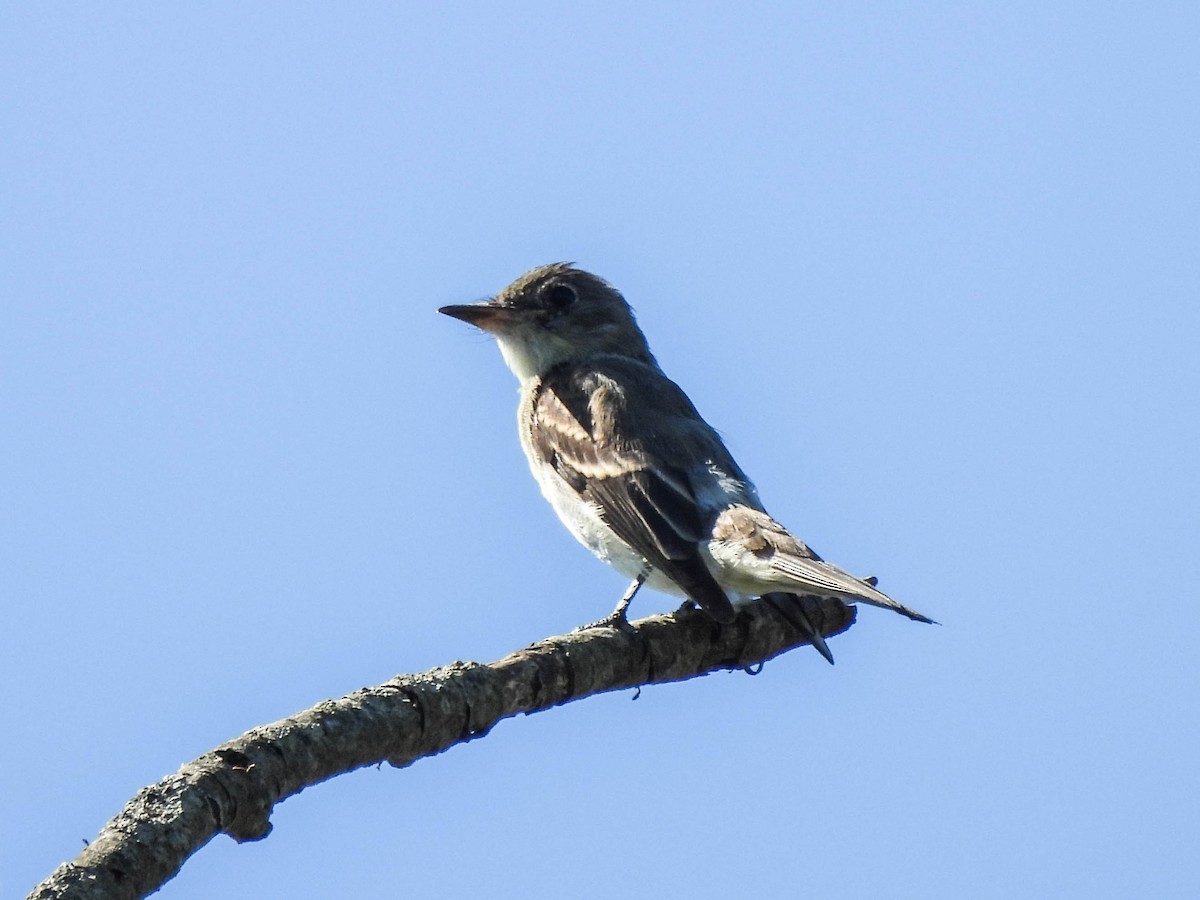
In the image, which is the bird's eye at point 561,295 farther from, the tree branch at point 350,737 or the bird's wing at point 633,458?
the tree branch at point 350,737

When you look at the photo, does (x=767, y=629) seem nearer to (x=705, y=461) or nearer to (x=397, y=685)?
(x=705, y=461)

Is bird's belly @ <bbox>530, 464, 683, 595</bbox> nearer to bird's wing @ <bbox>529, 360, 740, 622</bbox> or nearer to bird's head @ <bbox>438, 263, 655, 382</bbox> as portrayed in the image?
bird's wing @ <bbox>529, 360, 740, 622</bbox>

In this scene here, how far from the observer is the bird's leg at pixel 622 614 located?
671 centimetres

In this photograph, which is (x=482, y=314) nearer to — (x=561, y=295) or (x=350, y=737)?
(x=561, y=295)

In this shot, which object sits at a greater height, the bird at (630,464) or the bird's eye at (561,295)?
the bird's eye at (561,295)

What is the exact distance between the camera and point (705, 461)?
28.7 ft

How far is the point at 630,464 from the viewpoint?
8.44 m

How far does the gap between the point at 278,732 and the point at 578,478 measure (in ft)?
13.9

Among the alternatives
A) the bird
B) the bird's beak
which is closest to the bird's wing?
the bird

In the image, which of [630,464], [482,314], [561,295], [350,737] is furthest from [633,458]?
[350,737]

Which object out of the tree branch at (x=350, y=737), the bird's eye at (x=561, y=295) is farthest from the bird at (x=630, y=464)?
the tree branch at (x=350, y=737)

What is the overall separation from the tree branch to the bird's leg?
0.08 m

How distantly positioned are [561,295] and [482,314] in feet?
2.18

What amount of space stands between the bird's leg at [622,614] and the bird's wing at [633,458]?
0.18 meters
